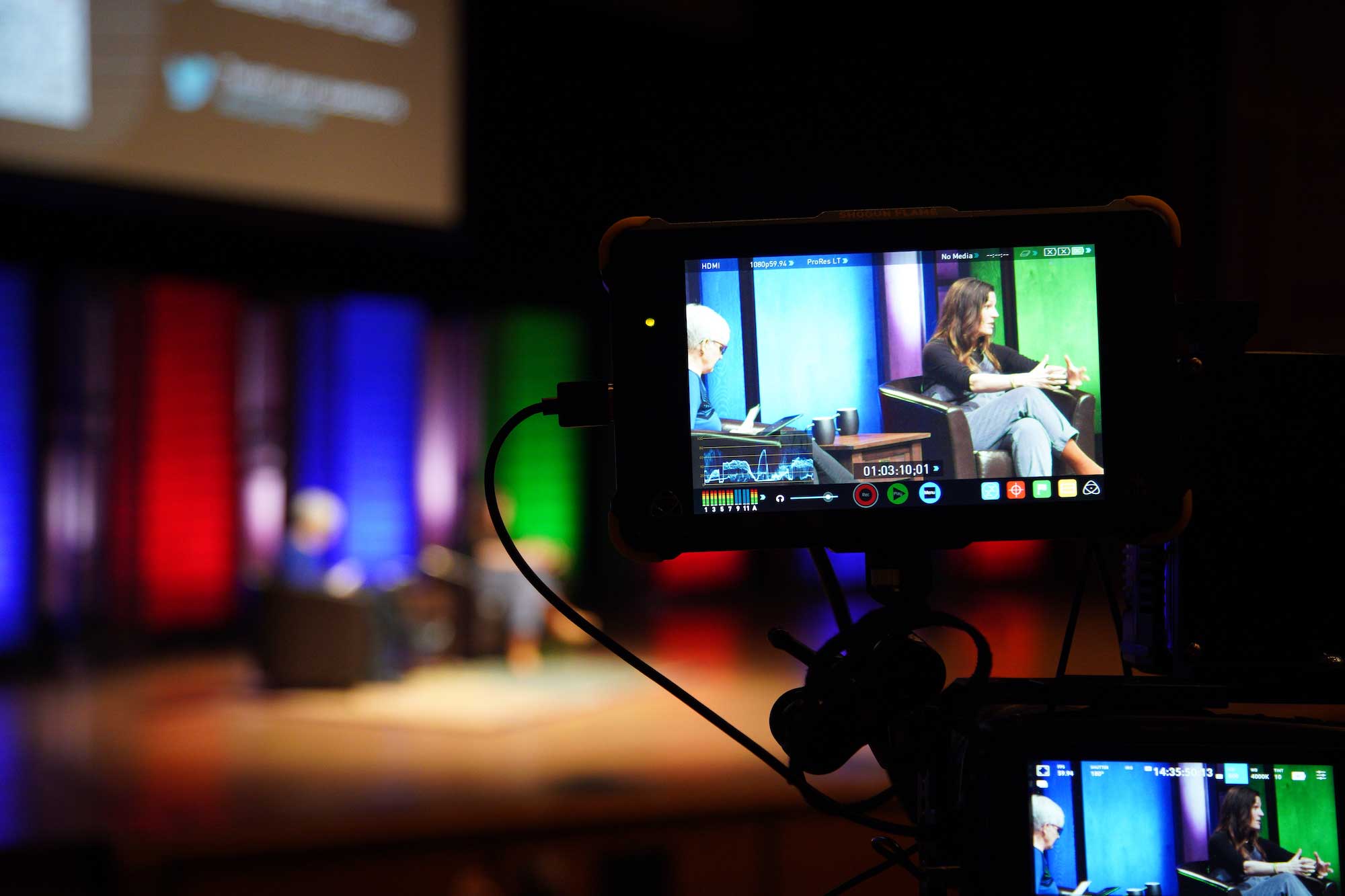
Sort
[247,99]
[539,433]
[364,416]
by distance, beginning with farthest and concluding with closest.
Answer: [539,433], [364,416], [247,99]

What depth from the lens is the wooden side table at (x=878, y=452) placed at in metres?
0.58

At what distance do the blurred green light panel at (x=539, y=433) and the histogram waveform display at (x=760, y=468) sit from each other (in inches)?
209

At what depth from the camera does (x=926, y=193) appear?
4953 mm

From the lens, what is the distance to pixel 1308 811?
517mm

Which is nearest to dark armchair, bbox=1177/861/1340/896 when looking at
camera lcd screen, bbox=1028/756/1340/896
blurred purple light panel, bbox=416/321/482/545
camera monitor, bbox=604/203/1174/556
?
camera lcd screen, bbox=1028/756/1340/896

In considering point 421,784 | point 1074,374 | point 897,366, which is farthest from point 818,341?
point 421,784

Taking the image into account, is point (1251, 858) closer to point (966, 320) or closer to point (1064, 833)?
point (1064, 833)

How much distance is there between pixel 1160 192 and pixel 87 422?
5.06m

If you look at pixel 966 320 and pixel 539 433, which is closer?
pixel 966 320

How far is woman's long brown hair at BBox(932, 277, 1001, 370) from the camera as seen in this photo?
58 centimetres

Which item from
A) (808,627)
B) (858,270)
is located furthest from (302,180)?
(858,270)

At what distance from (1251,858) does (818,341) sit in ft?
1.20

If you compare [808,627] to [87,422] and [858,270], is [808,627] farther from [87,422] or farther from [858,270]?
[858,270]

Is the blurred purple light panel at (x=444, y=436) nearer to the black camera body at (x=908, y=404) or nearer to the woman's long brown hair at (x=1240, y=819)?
the black camera body at (x=908, y=404)
